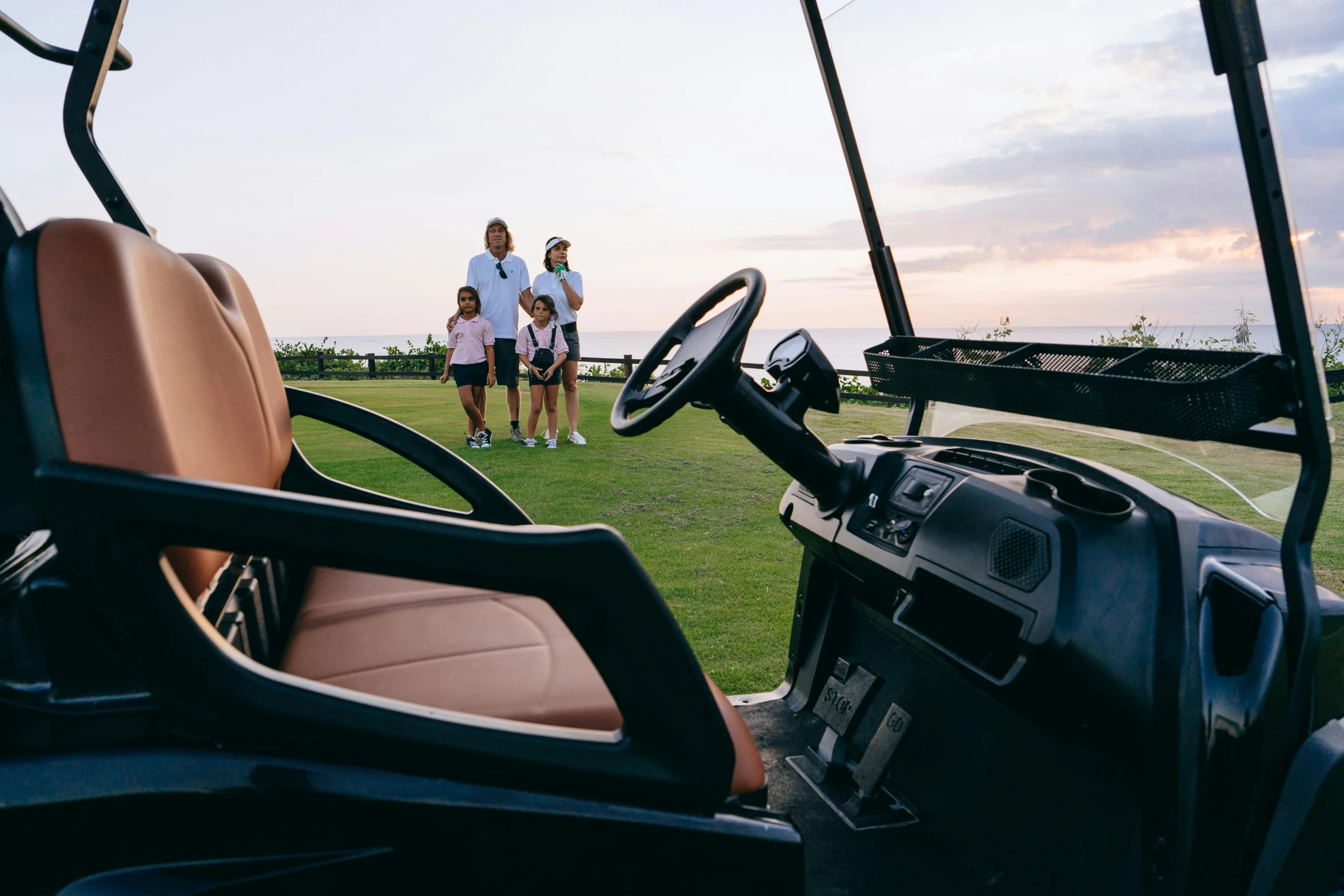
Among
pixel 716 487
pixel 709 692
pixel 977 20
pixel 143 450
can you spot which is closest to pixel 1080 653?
pixel 709 692

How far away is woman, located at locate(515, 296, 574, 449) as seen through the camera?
6906 mm

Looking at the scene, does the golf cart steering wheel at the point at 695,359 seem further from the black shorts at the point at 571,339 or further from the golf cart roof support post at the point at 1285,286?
the black shorts at the point at 571,339

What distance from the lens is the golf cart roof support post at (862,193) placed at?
6.35 feet

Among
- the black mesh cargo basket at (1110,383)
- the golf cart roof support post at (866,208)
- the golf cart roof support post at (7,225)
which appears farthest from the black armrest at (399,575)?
the golf cart roof support post at (866,208)

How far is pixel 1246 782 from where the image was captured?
1.10m

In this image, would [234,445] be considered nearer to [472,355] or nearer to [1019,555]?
[1019,555]

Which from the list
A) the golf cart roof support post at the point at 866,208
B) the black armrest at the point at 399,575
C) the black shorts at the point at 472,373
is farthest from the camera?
the black shorts at the point at 472,373

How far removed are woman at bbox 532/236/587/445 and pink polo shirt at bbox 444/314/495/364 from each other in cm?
55

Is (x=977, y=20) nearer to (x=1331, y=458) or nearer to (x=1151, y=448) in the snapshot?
(x=1151, y=448)

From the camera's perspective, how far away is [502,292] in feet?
22.3

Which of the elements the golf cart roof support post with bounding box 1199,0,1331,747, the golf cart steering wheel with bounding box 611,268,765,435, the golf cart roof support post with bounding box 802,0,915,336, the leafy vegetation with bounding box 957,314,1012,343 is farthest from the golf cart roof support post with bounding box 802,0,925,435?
the golf cart roof support post with bounding box 1199,0,1331,747

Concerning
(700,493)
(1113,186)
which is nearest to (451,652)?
(1113,186)

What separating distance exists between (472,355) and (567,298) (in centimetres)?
95

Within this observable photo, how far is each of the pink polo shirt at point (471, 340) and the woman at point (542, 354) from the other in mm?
272
